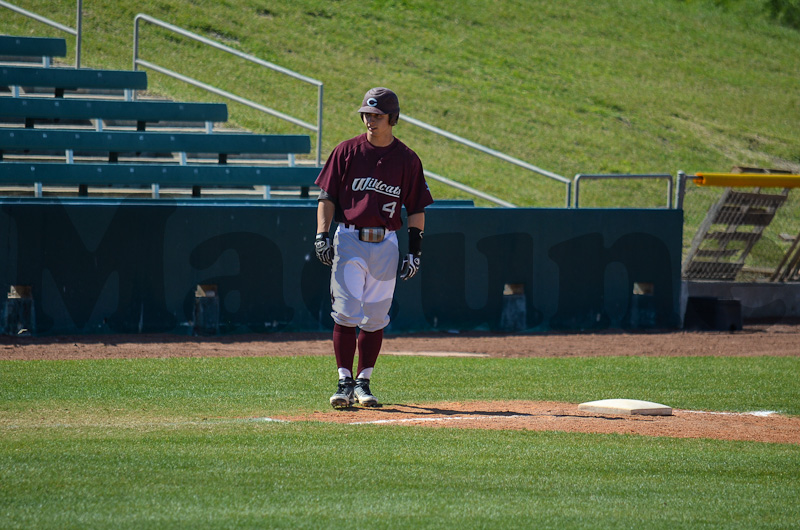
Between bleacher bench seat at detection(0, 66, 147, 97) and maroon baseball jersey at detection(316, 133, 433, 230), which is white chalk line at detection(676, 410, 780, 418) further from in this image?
bleacher bench seat at detection(0, 66, 147, 97)

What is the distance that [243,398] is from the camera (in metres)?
7.28

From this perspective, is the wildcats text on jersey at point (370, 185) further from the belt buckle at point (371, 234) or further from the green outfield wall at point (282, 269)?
the green outfield wall at point (282, 269)

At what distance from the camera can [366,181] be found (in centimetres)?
679

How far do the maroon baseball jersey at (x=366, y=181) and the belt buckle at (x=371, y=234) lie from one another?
1.4 inches

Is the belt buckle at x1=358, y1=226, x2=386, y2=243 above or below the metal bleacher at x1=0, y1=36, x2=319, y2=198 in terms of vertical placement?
below

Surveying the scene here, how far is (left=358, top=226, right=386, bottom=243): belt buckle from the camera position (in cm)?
674

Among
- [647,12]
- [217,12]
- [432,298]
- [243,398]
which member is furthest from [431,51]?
[243,398]

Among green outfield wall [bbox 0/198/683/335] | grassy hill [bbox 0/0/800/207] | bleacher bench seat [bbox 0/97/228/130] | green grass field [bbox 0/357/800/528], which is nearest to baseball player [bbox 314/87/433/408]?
green grass field [bbox 0/357/800/528]

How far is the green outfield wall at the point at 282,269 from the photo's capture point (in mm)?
10695

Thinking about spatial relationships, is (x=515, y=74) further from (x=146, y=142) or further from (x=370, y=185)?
(x=370, y=185)

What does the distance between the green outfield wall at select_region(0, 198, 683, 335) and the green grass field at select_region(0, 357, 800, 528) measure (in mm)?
3052

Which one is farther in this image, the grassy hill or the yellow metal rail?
the grassy hill

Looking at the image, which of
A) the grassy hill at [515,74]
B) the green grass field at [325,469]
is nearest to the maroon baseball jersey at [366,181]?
the green grass field at [325,469]

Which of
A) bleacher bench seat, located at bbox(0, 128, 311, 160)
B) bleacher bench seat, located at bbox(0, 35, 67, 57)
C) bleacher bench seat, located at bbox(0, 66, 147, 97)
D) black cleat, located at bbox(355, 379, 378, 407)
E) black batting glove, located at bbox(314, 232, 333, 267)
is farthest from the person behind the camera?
bleacher bench seat, located at bbox(0, 35, 67, 57)
